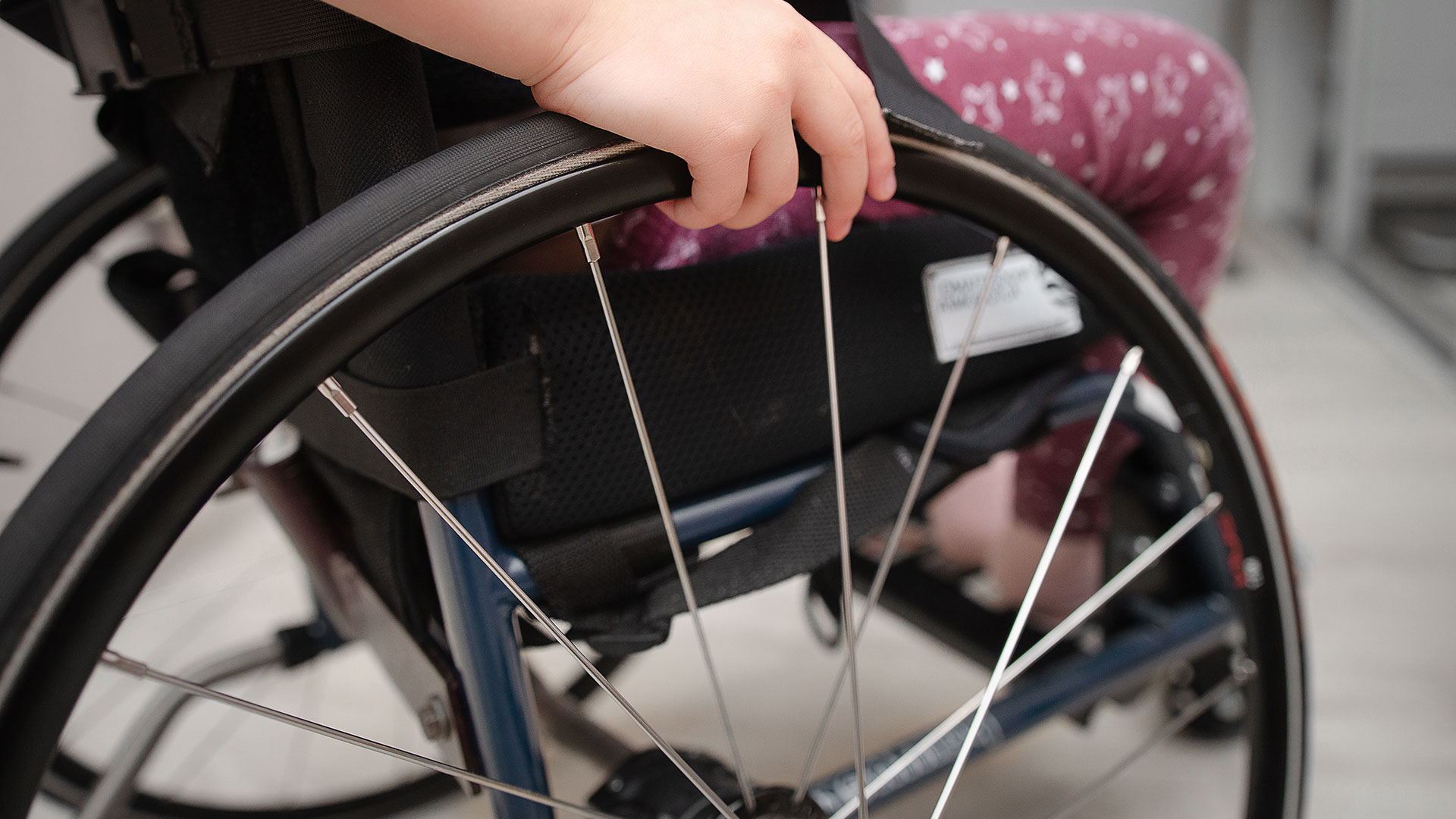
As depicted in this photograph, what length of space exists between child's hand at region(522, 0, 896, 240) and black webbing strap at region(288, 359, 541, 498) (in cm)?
10

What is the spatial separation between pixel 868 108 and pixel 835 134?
0.07 feet


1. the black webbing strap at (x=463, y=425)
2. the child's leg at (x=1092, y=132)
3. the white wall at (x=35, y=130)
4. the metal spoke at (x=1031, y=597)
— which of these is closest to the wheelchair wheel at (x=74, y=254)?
the black webbing strap at (x=463, y=425)

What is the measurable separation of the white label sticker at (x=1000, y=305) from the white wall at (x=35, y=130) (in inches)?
45.4

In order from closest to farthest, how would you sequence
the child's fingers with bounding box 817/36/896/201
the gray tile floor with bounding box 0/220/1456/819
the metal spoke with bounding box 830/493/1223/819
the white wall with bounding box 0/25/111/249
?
the child's fingers with bounding box 817/36/896/201 < the metal spoke with bounding box 830/493/1223/819 < the gray tile floor with bounding box 0/220/1456/819 < the white wall with bounding box 0/25/111/249

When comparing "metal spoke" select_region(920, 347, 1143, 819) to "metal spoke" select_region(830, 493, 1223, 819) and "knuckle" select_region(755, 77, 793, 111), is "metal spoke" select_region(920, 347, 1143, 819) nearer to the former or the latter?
"metal spoke" select_region(830, 493, 1223, 819)

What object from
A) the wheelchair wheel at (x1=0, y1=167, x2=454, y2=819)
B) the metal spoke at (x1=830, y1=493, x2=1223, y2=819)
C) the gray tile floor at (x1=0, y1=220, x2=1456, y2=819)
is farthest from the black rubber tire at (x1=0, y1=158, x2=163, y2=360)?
the metal spoke at (x1=830, y1=493, x2=1223, y2=819)

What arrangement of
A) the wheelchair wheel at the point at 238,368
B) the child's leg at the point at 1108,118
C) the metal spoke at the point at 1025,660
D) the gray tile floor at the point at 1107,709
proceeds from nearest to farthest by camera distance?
the wheelchair wheel at the point at 238,368, the metal spoke at the point at 1025,660, the child's leg at the point at 1108,118, the gray tile floor at the point at 1107,709

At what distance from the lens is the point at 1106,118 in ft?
1.98

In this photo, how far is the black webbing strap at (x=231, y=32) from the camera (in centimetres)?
32

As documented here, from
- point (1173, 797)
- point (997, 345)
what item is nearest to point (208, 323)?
point (997, 345)

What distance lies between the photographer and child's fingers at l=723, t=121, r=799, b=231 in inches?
13.0

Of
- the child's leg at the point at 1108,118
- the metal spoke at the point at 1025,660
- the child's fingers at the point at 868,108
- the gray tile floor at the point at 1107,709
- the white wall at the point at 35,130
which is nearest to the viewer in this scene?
the child's fingers at the point at 868,108

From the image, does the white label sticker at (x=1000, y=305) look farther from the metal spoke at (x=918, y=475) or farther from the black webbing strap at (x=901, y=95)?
the black webbing strap at (x=901, y=95)

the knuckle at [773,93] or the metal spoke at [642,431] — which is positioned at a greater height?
the knuckle at [773,93]
